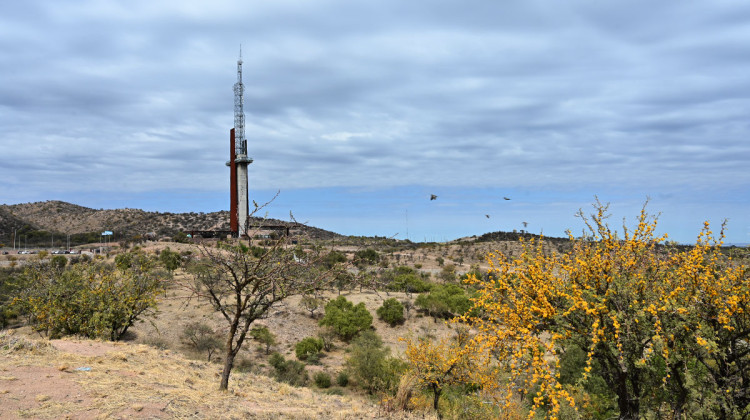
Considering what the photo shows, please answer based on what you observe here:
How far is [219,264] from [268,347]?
67.4 ft

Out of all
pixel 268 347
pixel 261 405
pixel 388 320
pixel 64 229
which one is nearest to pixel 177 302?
pixel 268 347

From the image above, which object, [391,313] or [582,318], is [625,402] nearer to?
[582,318]

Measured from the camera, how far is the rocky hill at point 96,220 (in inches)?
3319

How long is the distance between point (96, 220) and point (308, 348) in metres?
83.2

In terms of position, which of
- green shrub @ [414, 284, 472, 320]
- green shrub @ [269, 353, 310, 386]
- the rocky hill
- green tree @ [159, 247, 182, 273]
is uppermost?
the rocky hill

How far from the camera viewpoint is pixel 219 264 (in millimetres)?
12289

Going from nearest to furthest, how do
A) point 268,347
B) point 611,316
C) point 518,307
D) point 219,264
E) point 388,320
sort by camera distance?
point 611,316
point 518,307
point 219,264
point 268,347
point 388,320

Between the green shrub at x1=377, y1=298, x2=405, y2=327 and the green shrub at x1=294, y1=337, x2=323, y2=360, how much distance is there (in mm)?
7036

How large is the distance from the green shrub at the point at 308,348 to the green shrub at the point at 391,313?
7.04 m

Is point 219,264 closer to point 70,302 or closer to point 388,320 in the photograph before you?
point 70,302

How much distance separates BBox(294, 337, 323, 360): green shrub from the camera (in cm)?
3036

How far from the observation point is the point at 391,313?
37.4 meters

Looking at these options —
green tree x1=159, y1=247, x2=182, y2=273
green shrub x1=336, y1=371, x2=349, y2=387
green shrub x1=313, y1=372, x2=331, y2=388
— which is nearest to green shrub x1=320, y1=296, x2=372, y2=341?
green shrub x1=336, y1=371, x2=349, y2=387

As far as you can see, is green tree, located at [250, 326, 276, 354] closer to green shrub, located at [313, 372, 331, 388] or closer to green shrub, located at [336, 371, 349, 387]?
green shrub, located at [313, 372, 331, 388]
